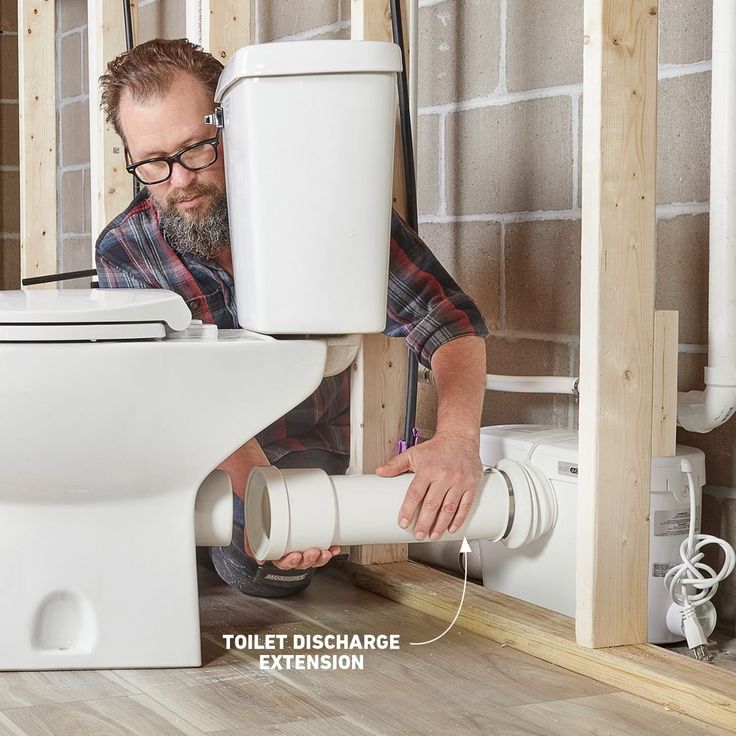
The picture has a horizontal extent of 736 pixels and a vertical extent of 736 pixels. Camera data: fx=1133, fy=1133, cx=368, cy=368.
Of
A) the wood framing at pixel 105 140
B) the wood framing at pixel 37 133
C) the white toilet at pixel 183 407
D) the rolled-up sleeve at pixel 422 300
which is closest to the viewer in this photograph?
the white toilet at pixel 183 407

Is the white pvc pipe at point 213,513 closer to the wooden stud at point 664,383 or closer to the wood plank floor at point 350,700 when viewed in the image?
the wood plank floor at point 350,700

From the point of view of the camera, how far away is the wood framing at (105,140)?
2.34 meters

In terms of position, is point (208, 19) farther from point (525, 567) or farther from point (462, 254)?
point (525, 567)

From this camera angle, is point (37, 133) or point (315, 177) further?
point (37, 133)

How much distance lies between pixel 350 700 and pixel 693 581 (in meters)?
0.49

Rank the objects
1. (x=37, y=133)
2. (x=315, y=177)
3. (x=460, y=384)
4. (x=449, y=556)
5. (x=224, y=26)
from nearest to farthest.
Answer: (x=315, y=177)
(x=460, y=384)
(x=449, y=556)
(x=224, y=26)
(x=37, y=133)

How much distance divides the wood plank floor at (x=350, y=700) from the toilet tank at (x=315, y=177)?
433 millimetres

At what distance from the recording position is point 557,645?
1.45 m

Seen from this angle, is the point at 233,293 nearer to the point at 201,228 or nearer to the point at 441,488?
the point at 201,228

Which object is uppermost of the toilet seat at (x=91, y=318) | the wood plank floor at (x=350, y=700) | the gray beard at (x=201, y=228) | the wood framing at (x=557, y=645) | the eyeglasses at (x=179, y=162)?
the eyeglasses at (x=179, y=162)

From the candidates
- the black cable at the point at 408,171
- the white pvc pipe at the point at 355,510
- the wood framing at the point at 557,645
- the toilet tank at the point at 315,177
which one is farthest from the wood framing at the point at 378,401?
the toilet tank at the point at 315,177

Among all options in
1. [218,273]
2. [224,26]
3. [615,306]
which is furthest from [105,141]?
[615,306]

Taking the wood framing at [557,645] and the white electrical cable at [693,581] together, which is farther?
the white electrical cable at [693,581]

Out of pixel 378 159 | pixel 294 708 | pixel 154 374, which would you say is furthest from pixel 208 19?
pixel 294 708
